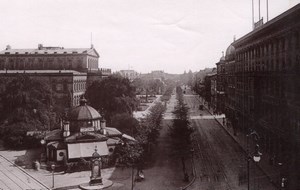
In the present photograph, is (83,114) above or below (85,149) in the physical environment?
above

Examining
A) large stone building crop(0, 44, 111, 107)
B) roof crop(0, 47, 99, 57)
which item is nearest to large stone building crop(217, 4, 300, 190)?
large stone building crop(0, 44, 111, 107)

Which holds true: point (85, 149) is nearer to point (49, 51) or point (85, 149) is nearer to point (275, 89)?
point (275, 89)

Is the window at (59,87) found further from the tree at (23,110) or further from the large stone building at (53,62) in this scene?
the tree at (23,110)

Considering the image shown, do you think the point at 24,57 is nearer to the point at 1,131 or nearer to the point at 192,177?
the point at 1,131

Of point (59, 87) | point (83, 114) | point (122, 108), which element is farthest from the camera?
point (59, 87)

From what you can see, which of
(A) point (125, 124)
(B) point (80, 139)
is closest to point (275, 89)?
(B) point (80, 139)

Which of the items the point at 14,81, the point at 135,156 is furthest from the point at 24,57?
the point at 135,156

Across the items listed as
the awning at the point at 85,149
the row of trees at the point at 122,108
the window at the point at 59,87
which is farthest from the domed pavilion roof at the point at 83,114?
the window at the point at 59,87
